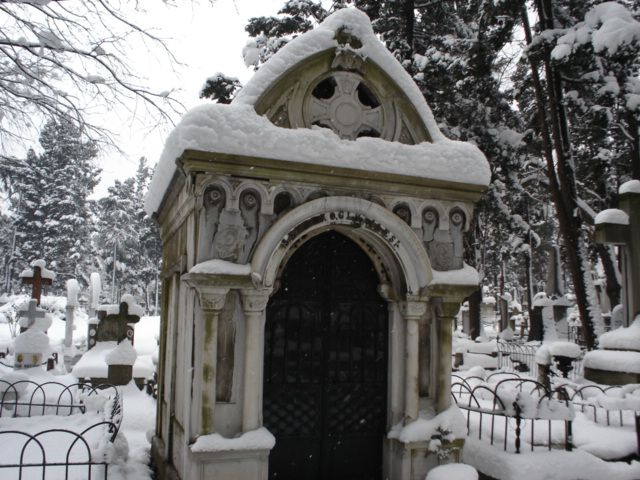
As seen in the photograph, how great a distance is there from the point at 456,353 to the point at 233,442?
15206 millimetres

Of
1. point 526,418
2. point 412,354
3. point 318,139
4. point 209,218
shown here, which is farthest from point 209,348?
point 526,418

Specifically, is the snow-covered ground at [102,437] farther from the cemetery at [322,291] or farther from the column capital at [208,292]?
the column capital at [208,292]

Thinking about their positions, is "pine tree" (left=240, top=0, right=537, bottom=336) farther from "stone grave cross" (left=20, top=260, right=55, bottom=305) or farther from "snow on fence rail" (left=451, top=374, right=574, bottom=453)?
"snow on fence rail" (left=451, top=374, right=574, bottom=453)

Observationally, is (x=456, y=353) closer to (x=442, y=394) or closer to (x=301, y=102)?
(x=442, y=394)

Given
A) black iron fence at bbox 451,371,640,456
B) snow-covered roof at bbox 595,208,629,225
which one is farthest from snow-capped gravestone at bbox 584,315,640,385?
snow-covered roof at bbox 595,208,629,225

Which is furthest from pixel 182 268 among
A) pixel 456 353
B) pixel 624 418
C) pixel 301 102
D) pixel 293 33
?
pixel 456 353

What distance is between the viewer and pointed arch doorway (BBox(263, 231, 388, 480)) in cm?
506

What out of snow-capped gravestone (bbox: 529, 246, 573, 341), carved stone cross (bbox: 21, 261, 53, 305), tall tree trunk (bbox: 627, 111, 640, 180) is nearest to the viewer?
carved stone cross (bbox: 21, 261, 53, 305)

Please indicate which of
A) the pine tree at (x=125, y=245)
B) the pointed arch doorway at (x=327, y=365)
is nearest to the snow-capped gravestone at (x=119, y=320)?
the pointed arch doorway at (x=327, y=365)

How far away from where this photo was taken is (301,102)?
16.6 feet

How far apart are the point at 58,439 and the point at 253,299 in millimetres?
3995

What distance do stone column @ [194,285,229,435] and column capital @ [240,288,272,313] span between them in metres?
0.19

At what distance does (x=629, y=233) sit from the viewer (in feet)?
32.0

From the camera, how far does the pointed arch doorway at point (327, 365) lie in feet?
16.6
